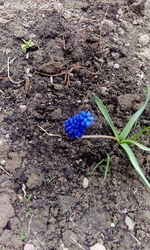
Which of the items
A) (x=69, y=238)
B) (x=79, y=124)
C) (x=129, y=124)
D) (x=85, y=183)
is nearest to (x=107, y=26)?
(x=129, y=124)

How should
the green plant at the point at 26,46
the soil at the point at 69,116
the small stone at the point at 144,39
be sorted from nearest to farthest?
the soil at the point at 69,116 < the green plant at the point at 26,46 < the small stone at the point at 144,39

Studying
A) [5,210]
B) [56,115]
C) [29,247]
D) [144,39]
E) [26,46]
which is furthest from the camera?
[144,39]

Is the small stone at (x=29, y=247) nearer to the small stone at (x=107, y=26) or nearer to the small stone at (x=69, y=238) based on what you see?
the small stone at (x=69, y=238)

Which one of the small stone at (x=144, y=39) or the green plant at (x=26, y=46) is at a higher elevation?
the small stone at (x=144, y=39)

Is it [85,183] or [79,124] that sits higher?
[79,124]

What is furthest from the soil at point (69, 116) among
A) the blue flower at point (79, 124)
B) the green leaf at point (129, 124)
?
the blue flower at point (79, 124)

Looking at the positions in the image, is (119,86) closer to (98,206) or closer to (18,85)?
(18,85)

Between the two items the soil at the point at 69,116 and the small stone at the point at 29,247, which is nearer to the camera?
the small stone at the point at 29,247

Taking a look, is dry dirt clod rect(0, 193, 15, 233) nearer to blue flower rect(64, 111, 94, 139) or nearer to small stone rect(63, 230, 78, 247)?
small stone rect(63, 230, 78, 247)

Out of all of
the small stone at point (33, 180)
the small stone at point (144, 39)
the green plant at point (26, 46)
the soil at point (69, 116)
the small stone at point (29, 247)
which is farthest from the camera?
the small stone at point (144, 39)

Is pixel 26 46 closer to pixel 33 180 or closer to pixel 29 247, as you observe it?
pixel 33 180

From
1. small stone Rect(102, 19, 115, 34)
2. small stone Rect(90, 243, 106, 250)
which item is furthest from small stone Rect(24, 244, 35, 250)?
small stone Rect(102, 19, 115, 34)
